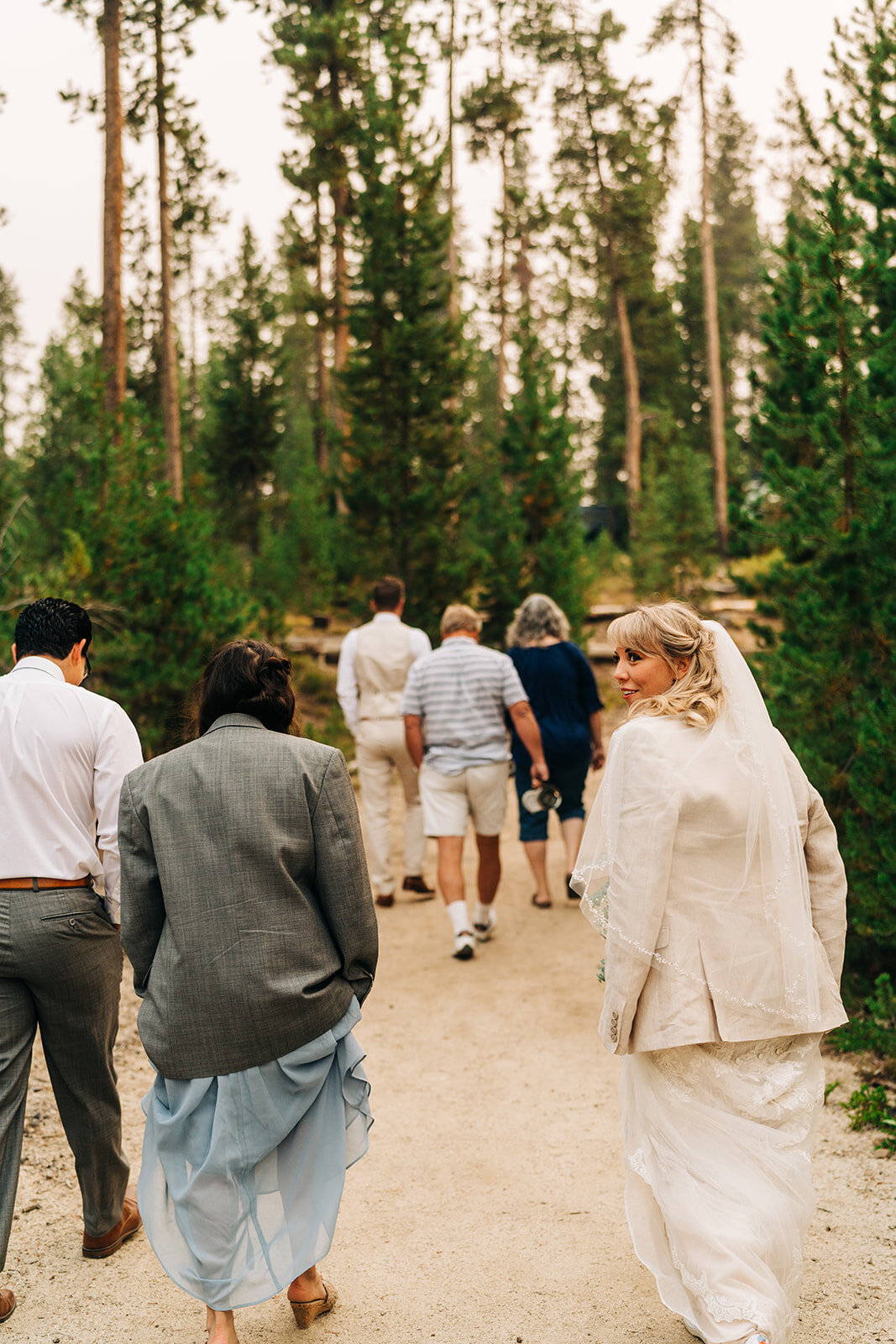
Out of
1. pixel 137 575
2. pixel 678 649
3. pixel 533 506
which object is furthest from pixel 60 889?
pixel 533 506

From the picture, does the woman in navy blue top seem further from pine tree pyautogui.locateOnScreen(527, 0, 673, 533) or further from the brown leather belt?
pine tree pyautogui.locateOnScreen(527, 0, 673, 533)

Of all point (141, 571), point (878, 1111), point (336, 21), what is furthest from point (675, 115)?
point (878, 1111)

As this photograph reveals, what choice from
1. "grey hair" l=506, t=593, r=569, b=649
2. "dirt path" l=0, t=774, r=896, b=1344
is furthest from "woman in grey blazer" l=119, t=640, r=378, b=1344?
"grey hair" l=506, t=593, r=569, b=649

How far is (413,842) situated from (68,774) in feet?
16.9

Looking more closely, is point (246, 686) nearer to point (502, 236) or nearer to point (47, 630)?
point (47, 630)

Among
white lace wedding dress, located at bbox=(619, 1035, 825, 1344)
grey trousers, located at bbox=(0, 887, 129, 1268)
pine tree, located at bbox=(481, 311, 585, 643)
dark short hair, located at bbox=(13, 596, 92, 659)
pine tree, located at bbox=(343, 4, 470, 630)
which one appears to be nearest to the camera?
white lace wedding dress, located at bbox=(619, 1035, 825, 1344)

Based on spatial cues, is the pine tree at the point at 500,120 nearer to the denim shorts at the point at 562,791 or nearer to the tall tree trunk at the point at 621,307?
the tall tree trunk at the point at 621,307

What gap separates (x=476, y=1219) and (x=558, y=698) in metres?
3.91

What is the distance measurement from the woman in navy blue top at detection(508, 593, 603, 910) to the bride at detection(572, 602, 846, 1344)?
14.4ft

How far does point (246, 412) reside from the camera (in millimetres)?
22516

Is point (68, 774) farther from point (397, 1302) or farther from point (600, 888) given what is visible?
point (397, 1302)

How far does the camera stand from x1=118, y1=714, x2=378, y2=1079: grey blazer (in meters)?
2.69

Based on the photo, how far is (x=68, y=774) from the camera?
10.7 ft

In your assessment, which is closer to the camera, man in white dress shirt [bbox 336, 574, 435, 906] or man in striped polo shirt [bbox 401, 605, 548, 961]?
man in striped polo shirt [bbox 401, 605, 548, 961]
